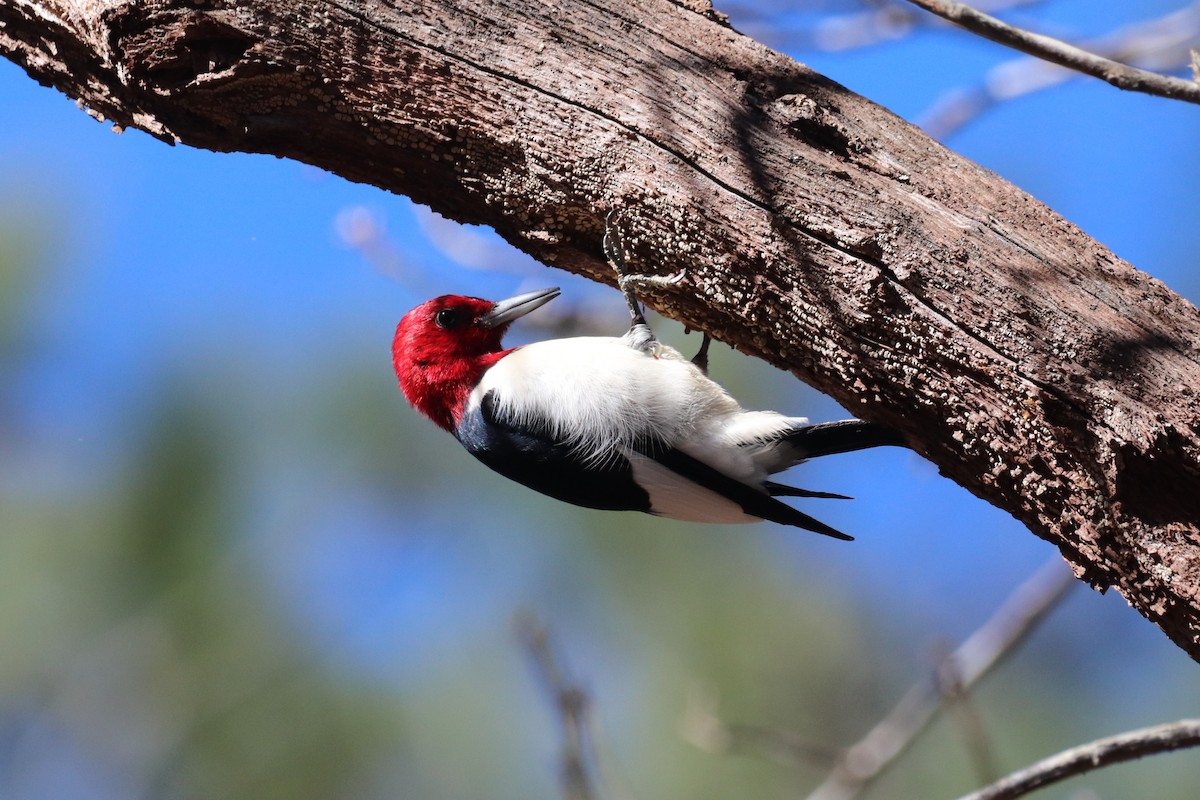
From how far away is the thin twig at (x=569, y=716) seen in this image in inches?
114

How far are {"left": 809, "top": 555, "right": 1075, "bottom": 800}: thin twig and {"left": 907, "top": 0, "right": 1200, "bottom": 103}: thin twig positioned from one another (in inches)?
66.6

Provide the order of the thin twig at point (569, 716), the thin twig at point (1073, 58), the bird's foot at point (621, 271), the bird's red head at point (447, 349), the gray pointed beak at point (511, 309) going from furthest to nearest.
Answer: the gray pointed beak at point (511, 309) < the bird's red head at point (447, 349) < the thin twig at point (569, 716) < the bird's foot at point (621, 271) < the thin twig at point (1073, 58)

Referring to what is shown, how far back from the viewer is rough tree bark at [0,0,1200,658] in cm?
211

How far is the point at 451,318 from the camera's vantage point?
3510 millimetres

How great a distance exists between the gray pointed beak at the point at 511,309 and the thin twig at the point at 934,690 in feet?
5.83

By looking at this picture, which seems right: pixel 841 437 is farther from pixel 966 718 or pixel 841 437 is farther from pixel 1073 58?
pixel 966 718

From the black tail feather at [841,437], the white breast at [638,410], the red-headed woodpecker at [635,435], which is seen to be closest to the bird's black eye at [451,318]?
the red-headed woodpecker at [635,435]

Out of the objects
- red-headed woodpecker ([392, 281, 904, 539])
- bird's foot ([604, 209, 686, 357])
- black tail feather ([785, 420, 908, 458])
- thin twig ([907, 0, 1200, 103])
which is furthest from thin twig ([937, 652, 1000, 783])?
thin twig ([907, 0, 1200, 103])

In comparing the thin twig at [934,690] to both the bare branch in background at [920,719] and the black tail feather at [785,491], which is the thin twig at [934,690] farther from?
the black tail feather at [785,491]

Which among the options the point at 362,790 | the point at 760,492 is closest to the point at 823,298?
the point at 760,492

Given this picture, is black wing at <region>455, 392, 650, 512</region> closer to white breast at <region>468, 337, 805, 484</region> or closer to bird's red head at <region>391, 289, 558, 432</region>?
white breast at <region>468, 337, 805, 484</region>

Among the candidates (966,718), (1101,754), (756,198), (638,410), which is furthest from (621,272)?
(966,718)

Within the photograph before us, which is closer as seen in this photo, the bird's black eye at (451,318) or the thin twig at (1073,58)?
the thin twig at (1073,58)

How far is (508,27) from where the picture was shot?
7.95 ft
